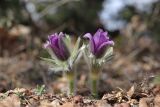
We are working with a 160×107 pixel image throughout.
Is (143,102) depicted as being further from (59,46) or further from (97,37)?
(59,46)

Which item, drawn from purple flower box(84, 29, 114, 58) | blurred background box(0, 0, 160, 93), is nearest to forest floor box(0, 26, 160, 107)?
blurred background box(0, 0, 160, 93)

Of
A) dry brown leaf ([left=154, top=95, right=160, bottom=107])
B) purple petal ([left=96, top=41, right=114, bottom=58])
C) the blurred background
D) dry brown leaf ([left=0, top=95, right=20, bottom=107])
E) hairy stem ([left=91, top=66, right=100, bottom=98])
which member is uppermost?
the blurred background

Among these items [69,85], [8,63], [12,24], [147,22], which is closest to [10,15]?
[12,24]

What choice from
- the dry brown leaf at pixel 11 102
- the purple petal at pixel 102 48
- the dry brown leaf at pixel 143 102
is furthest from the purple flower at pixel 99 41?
the dry brown leaf at pixel 11 102

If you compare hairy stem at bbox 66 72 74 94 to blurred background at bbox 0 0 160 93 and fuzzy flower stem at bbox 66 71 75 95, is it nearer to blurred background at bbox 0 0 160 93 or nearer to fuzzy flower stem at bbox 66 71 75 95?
fuzzy flower stem at bbox 66 71 75 95

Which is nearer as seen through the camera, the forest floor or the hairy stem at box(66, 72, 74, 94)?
the forest floor

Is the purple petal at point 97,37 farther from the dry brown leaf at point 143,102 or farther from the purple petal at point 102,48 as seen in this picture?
the dry brown leaf at point 143,102
